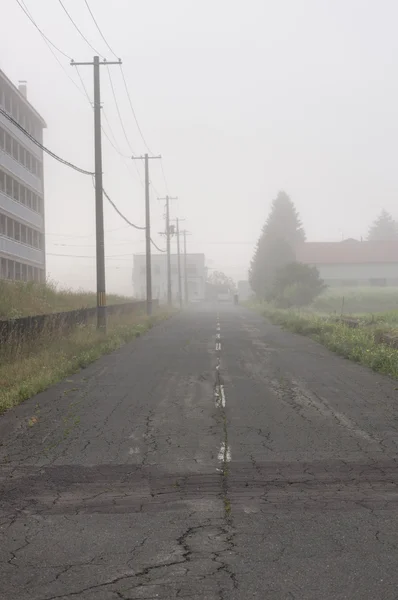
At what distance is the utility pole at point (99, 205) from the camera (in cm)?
2541

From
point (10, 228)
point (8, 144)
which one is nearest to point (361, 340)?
point (10, 228)

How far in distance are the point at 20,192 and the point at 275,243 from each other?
33610mm

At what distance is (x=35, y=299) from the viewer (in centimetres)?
2647

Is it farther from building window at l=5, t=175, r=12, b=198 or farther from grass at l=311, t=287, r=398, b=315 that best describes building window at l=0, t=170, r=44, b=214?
grass at l=311, t=287, r=398, b=315

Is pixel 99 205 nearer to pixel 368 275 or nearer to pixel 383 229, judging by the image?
pixel 368 275

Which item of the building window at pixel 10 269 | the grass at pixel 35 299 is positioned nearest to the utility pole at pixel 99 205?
the grass at pixel 35 299

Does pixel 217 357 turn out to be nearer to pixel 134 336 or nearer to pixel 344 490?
pixel 134 336

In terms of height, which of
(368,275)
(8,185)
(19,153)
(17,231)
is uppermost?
(19,153)

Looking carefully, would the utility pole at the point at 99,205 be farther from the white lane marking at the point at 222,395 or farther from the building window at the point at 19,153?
the building window at the point at 19,153

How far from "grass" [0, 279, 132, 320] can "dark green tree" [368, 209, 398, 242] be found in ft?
367

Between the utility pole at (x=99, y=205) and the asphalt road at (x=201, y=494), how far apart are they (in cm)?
1345

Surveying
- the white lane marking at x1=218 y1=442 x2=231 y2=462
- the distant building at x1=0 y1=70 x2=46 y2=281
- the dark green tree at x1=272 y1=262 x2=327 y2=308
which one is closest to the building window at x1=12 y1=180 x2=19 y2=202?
the distant building at x1=0 y1=70 x2=46 y2=281

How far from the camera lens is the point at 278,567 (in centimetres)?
426

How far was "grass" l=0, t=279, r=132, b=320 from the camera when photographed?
22.4 metres
